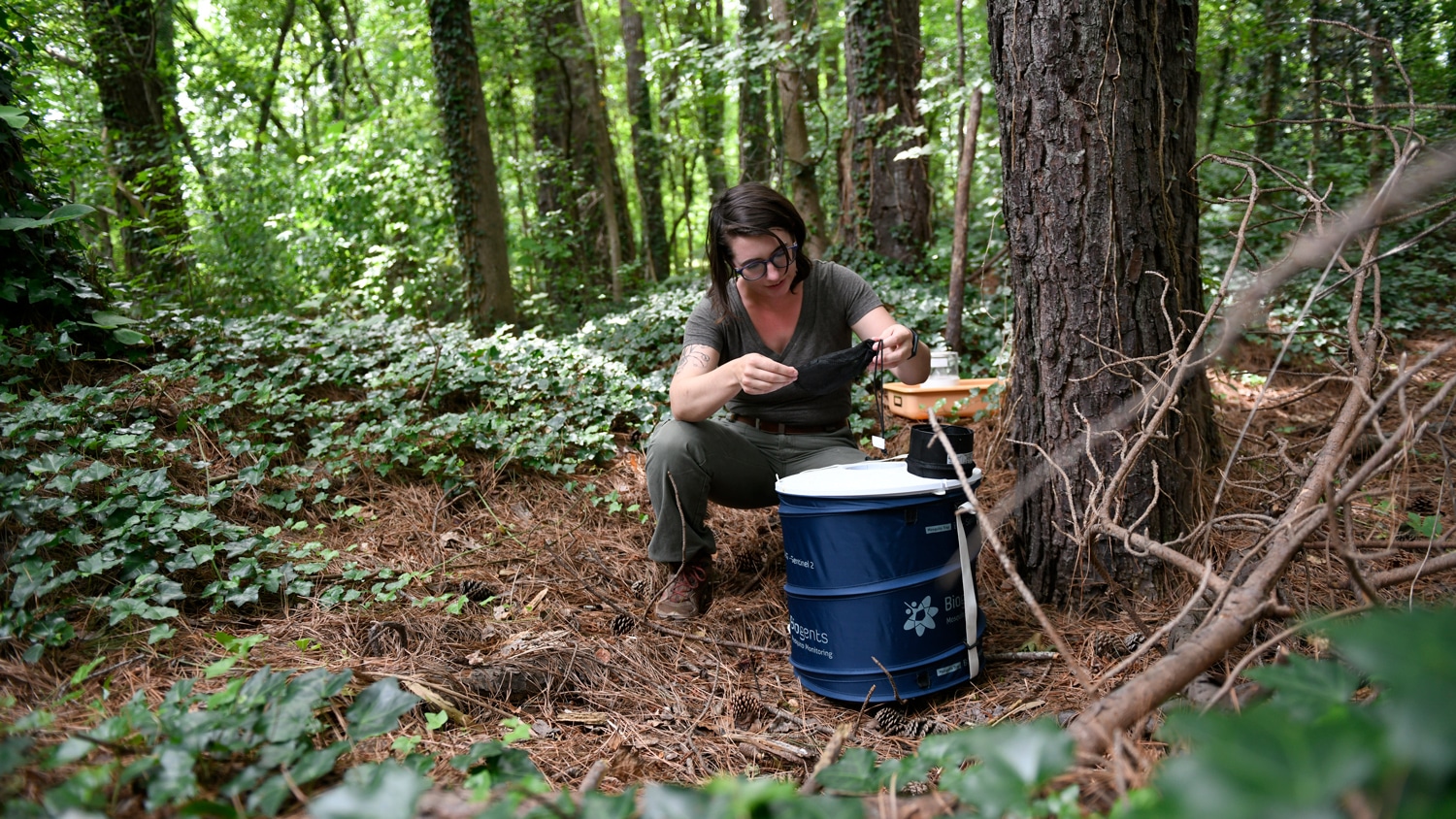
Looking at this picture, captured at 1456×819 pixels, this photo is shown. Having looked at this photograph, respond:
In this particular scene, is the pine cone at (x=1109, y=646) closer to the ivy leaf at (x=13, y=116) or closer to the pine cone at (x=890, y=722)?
the pine cone at (x=890, y=722)

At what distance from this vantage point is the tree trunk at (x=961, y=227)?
4.40 metres

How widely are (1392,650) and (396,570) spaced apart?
2839 millimetres

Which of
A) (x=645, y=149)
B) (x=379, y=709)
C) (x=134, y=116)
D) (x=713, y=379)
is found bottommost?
(x=379, y=709)

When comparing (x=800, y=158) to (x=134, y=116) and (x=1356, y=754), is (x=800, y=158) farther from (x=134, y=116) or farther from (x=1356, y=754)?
(x=1356, y=754)

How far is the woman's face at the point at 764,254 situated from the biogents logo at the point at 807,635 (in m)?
1.15

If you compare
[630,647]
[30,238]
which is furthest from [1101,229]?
[30,238]

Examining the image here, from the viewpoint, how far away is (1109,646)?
2.21 metres

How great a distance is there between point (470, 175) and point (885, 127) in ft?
11.7

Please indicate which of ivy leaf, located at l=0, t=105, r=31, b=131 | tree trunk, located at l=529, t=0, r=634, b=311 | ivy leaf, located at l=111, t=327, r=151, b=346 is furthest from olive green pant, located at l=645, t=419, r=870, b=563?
tree trunk, located at l=529, t=0, r=634, b=311

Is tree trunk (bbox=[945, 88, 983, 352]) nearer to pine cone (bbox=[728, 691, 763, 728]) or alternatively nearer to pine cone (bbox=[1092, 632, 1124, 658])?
pine cone (bbox=[1092, 632, 1124, 658])

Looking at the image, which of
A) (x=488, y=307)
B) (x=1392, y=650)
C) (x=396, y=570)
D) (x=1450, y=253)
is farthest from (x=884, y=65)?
(x=1392, y=650)

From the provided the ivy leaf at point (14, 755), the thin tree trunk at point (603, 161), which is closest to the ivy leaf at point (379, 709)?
the ivy leaf at point (14, 755)

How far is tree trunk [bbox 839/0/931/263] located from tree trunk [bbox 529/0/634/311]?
3.76 meters

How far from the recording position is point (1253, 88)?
896 cm
